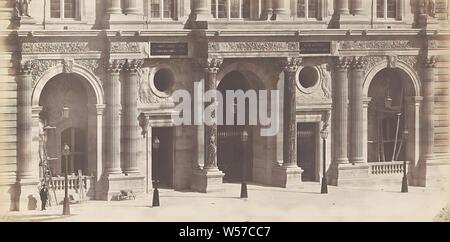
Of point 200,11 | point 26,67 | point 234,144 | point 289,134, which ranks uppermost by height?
point 200,11

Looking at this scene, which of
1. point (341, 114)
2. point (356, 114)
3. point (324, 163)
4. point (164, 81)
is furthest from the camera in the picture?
point (356, 114)

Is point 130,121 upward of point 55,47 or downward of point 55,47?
downward

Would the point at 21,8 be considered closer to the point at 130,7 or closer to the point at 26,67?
the point at 26,67

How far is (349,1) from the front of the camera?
6025 centimetres

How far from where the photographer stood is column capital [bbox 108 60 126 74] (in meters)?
54.8

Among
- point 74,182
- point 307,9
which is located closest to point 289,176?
point 307,9

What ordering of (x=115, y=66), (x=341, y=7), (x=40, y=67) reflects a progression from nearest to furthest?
(x=40, y=67)
(x=115, y=66)
(x=341, y=7)

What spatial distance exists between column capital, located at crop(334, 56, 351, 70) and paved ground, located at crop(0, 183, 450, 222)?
682 cm

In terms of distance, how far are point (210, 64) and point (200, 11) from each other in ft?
9.51

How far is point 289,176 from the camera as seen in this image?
191 feet

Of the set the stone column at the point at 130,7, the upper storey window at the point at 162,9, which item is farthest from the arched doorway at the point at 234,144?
the stone column at the point at 130,7

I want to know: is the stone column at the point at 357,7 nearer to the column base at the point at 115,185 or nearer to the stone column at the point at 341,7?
the stone column at the point at 341,7
